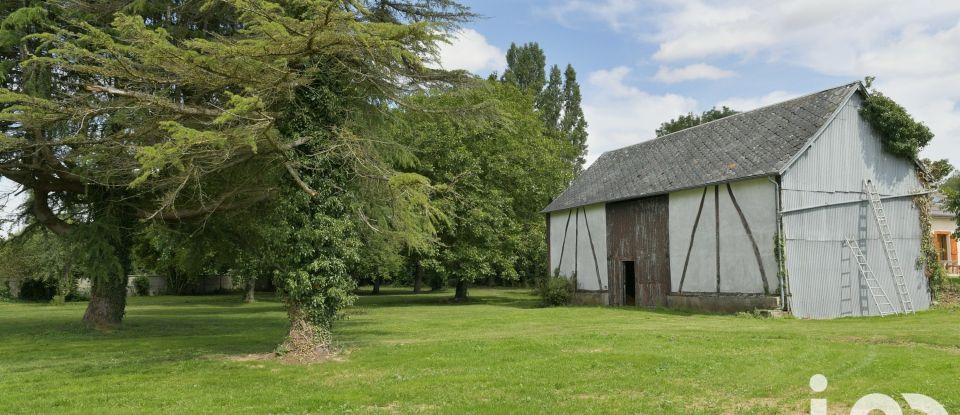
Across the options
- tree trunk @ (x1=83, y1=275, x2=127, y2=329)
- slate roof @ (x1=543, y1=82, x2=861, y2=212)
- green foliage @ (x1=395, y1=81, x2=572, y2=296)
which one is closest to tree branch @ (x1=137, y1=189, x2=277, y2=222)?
tree trunk @ (x1=83, y1=275, x2=127, y2=329)

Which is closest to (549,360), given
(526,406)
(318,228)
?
(526,406)

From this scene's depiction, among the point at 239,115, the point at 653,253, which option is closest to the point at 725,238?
the point at 653,253

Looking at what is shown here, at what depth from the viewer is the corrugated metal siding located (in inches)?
→ 812

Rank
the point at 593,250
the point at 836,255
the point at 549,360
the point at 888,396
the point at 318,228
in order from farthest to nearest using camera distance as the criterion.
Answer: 1. the point at 593,250
2. the point at 836,255
3. the point at 318,228
4. the point at 549,360
5. the point at 888,396

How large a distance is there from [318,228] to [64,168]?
24.2 feet

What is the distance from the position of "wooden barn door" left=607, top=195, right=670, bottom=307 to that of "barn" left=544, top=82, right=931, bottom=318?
0.18 ft

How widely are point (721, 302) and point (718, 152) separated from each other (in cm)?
536

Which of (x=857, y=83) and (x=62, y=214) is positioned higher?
(x=857, y=83)

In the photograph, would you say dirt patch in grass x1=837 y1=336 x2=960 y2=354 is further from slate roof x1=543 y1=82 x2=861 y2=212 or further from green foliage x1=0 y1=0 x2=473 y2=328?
green foliage x1=0 y1=0 x2=473 y2=328

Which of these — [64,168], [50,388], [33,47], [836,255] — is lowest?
[50,388]

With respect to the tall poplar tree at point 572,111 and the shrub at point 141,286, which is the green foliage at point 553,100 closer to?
the tall poplar tree at point 572,111

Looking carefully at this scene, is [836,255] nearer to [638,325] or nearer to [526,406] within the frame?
[638,325]

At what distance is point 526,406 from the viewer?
8.20 meters

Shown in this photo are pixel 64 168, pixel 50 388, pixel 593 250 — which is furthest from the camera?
pixel 593 250
